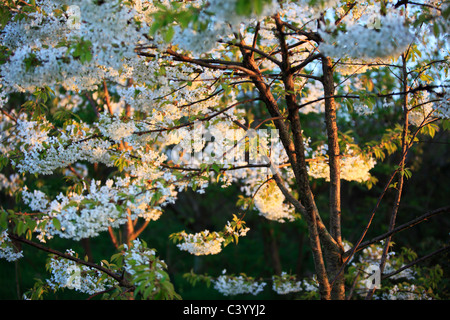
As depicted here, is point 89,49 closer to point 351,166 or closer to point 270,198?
point 270,198

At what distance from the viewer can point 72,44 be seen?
1.99 meters

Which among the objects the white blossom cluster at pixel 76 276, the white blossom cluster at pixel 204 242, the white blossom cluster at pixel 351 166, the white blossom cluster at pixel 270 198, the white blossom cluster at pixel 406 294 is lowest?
the white blossom cluster at pixel 406 294

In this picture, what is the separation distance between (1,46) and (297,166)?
2368 mm

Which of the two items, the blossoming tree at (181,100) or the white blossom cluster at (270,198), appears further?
the white blossom cluster at (270,198)

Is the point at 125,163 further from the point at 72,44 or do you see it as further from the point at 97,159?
the point at 72,44

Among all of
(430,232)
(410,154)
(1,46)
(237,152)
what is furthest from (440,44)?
(430,232)

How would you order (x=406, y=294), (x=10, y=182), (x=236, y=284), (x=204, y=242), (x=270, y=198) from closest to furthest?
(x=204, y=242)
(x=270, y=198)
(x=406, y=294)
(x=236, y=284)
(x=10, y=182)

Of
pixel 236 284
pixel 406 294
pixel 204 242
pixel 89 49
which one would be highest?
pixel 89 49

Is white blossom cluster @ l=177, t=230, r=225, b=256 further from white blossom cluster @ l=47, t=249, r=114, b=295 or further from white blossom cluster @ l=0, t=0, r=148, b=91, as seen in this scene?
white blossom cluster @ l=0, t=0, r=148, b=91

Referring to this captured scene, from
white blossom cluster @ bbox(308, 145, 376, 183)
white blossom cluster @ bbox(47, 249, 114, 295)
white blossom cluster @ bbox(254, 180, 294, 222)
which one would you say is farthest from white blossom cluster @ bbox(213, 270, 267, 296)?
white blossom cluster @ bbox(47, 249, 114, 295)

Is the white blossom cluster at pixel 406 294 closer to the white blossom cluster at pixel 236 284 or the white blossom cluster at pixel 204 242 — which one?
the white blossom cluster at pixel 236 284

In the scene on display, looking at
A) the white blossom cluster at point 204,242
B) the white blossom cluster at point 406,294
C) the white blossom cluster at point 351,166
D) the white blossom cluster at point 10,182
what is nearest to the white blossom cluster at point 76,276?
the white blossom cluster at point 204,242

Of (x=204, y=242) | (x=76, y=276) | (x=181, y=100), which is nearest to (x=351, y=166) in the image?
(x=204, y=242)
